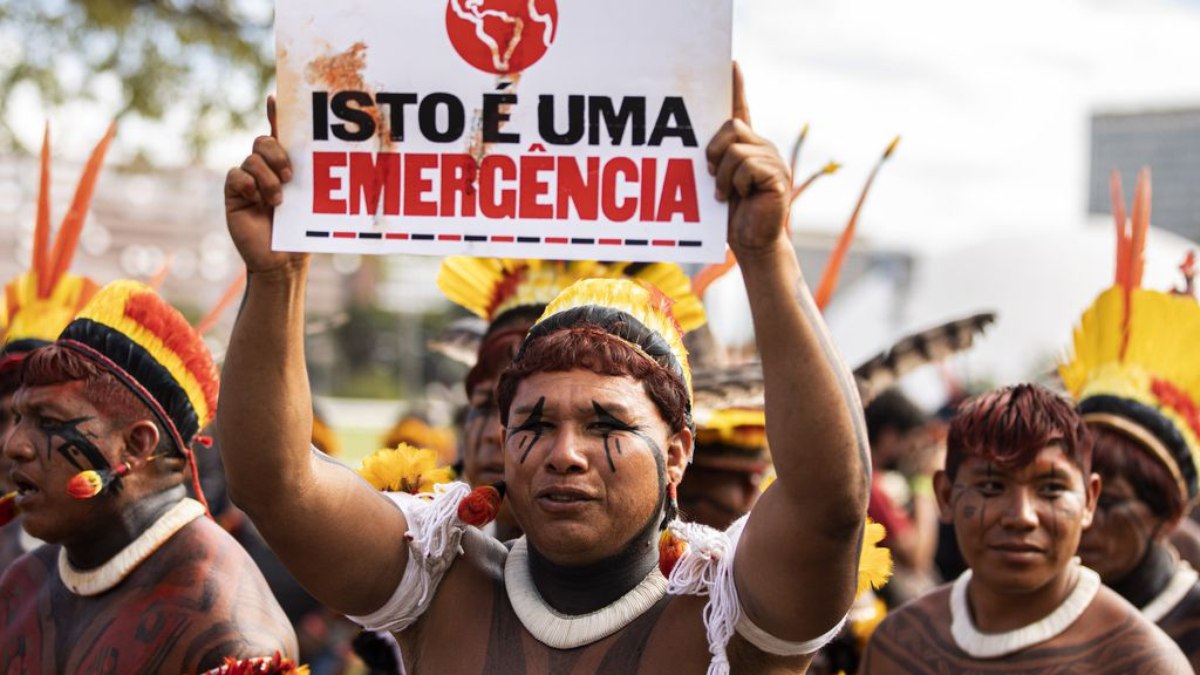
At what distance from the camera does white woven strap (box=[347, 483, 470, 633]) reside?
2602 millimetres

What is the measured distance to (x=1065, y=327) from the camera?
16078 millimetres

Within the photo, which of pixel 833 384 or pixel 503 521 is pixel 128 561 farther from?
pixel 833 384

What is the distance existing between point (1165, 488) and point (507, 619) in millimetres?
2502

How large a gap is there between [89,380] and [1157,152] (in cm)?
3261

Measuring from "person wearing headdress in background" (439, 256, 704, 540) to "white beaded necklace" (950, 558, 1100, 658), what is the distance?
3.62ft

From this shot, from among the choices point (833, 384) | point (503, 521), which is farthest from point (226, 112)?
point (833, 384)

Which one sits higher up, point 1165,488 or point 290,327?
point 290,327

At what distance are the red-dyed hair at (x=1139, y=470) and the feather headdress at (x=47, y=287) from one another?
3.26m

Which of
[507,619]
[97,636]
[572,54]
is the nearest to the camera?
[572,54]

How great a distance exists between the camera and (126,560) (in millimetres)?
3424

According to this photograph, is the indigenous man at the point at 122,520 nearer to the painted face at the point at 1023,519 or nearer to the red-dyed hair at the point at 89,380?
the red-dyed hair at the point at 89,380

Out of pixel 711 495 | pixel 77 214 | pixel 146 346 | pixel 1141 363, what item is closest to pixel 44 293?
pixel 77 214

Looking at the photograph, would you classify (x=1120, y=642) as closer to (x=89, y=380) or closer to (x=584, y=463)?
(x=584, y=463)

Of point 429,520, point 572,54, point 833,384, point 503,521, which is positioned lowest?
point 503,521
